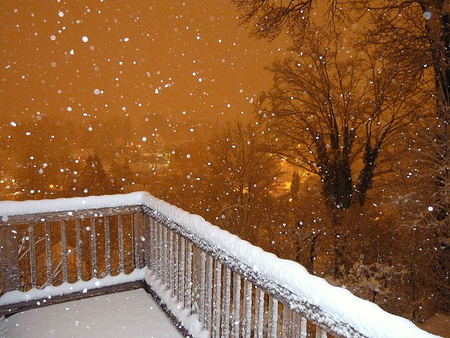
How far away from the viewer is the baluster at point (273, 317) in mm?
1974

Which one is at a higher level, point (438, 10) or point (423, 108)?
point (438, 10)

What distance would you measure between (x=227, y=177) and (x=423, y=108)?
14.0m

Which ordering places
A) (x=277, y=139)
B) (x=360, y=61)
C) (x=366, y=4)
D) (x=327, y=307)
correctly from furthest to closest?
(x=277, y=139), (x=360, y=61), (x=366, y=4), (x=327, y=307)

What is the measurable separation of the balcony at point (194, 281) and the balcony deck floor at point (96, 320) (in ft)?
0.35

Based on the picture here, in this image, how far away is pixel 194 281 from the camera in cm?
306

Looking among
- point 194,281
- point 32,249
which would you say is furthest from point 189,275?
point 32,249

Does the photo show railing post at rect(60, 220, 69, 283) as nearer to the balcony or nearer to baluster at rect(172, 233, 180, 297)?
the balcony

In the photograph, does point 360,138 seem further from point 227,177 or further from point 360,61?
point 227,177

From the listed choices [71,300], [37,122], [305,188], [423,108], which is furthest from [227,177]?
[37,122]

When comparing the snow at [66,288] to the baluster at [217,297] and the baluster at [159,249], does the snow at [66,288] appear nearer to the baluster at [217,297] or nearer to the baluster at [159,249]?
the baluster at [159,249]

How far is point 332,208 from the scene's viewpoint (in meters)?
15.0

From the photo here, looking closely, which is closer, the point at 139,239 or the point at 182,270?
the point at 182,270

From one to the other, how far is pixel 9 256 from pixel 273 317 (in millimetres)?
3046

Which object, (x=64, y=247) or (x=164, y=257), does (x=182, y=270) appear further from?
(x=64, y=247)
